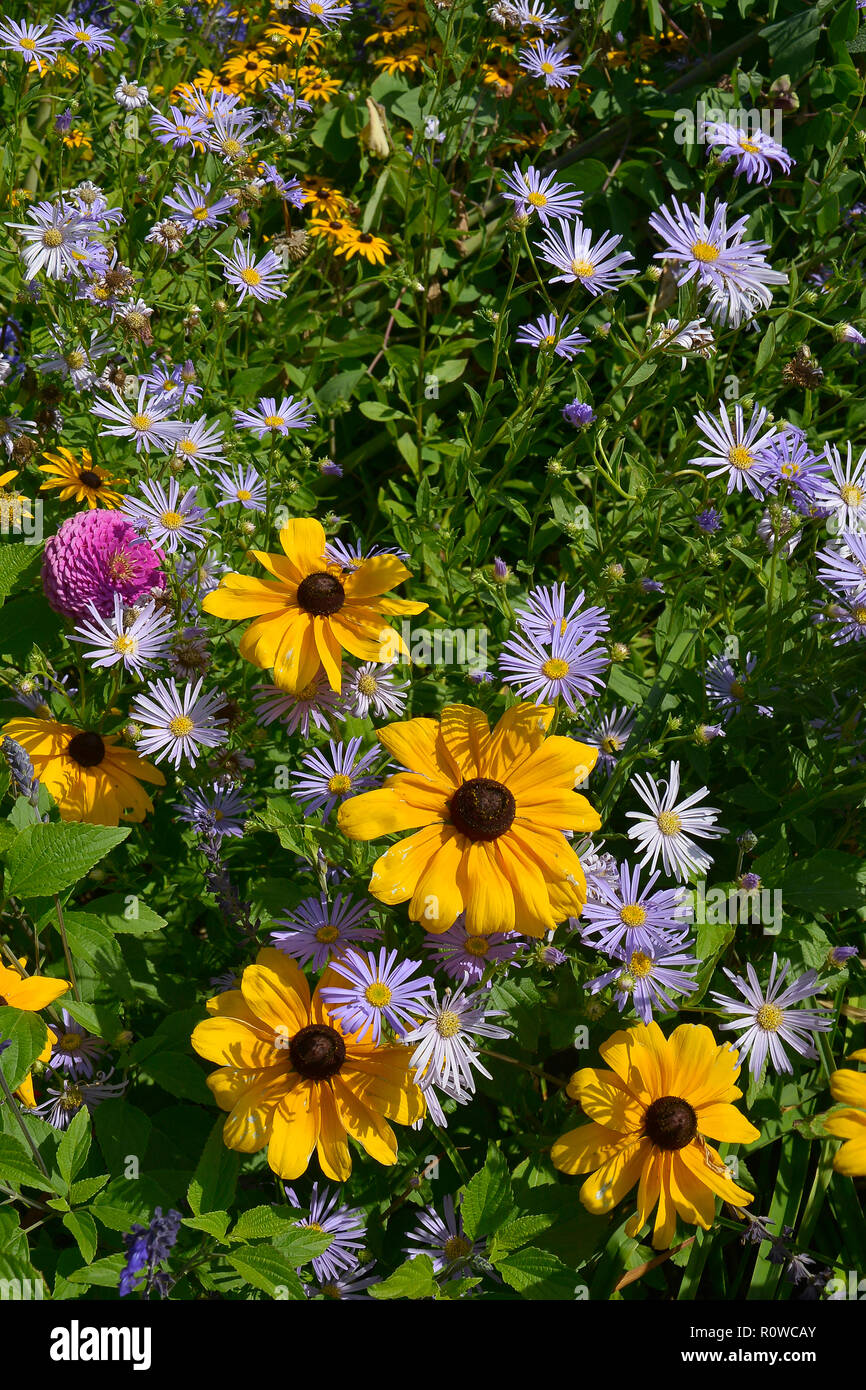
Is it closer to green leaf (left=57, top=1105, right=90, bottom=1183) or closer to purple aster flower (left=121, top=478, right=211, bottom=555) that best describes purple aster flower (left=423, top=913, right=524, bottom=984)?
green leaf (left=57, top=1105, right=90, bottom=1183)

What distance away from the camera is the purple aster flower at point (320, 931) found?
189cm

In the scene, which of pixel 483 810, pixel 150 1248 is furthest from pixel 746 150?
pixel 150 1248

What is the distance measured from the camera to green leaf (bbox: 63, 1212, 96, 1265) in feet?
5.44

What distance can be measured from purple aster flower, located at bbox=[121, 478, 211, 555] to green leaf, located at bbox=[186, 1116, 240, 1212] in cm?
113

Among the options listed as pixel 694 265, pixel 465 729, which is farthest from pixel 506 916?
pixel 694 265

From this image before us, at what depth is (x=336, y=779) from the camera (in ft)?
6.54

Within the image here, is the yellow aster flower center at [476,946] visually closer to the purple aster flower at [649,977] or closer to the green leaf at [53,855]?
the purple aster flower at [649,977]

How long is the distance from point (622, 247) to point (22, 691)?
2.55m

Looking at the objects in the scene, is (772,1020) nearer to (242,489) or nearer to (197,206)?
(242,489)

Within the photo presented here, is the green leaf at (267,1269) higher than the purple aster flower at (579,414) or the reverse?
the reverse

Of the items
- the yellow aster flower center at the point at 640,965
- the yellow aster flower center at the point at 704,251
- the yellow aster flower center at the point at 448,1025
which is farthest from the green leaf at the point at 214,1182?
the yellow aster flower center at the point at 704,251

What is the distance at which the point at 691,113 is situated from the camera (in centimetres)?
346

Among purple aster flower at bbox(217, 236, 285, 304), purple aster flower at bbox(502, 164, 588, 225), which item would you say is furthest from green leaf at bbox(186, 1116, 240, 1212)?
purple aster flower at bbox(502, 164, 588, 225)

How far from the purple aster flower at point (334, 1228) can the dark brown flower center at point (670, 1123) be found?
0.56 m
